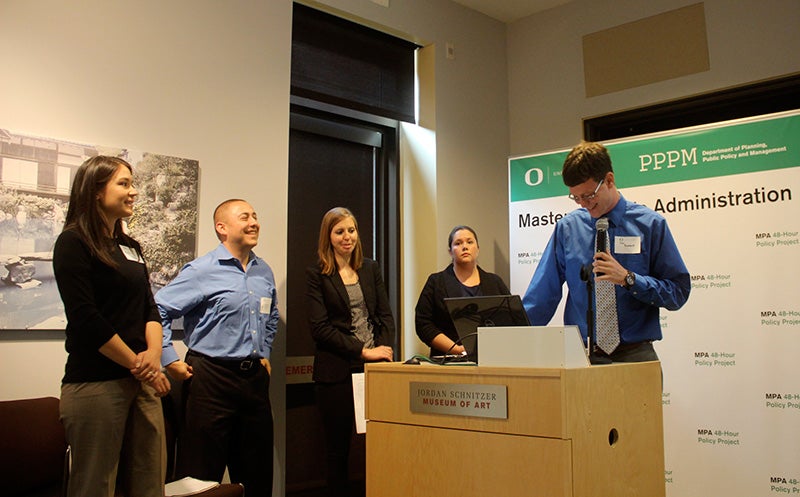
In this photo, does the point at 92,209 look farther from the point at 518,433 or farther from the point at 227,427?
the point at 518,433

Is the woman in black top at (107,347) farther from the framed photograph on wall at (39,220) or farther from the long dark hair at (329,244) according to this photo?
the long dark hair at (329,244)

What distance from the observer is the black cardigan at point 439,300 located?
12.8 feet

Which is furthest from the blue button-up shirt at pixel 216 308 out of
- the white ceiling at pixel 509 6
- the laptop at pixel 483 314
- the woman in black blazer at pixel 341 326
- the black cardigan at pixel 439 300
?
the white ceiling at pixel 509 6

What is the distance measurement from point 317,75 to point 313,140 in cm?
43

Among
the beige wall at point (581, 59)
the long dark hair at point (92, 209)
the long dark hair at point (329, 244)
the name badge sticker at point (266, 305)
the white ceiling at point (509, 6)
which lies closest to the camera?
the long dark hair at point (92, 209)

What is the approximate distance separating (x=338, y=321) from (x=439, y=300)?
70cm

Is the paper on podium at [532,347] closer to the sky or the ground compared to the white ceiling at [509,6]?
closer to the ground

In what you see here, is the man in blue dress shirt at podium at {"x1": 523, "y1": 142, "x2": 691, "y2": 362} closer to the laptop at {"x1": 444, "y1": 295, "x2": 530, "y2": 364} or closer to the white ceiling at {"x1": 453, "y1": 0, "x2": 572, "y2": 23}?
the laptop at {"x1": 444, "y1": 295, "x2": 530, "y2": 364}

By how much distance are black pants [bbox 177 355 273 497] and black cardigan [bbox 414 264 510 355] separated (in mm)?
Result: 1032

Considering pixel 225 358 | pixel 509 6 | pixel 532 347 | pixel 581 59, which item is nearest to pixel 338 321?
pixel 225 358

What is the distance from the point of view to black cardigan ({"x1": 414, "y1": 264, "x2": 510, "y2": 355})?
3895mm

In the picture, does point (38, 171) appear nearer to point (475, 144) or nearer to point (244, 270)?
point (244, 270)

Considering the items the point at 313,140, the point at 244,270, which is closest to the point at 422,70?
the point at 313,140

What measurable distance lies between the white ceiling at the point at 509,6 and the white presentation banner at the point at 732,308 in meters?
1.76
